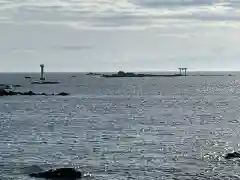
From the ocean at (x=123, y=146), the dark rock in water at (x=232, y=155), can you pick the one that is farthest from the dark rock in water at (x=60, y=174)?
the dark rock in water at (x=232, y=155)

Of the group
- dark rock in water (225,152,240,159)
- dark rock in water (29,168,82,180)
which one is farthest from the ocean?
dark rock in water (29,168,82,180)

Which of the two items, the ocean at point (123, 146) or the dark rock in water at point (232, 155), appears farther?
the dark rock in water at point (232, 155)

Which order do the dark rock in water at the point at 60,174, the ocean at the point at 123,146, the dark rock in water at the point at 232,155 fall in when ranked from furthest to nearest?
1. the dark rock in water at the point at 232,155
2. the ocean at the point at 123,146
3. the dark rock in water at the point at 60,174

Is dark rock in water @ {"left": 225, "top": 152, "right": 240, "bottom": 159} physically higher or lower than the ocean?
higher

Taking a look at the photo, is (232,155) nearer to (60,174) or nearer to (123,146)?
(123,146)

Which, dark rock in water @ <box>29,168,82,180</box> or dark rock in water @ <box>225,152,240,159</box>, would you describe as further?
dark rock in water @ <box>225,152,240,159</box>

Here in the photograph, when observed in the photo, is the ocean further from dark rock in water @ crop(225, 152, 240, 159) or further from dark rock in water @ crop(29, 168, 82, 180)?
dark rock in water @ crop(29, 168, 82, 180)

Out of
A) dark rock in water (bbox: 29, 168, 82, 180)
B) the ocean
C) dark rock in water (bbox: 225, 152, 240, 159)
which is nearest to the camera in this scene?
dark rock in water (bbox: 29, 168, 82, 180)

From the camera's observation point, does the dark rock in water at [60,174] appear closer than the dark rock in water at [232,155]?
Yes

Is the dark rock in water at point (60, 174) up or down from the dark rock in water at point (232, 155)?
down

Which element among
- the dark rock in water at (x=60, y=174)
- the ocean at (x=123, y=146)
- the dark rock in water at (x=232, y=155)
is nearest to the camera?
the dark rock in water at (x=60, y=174)

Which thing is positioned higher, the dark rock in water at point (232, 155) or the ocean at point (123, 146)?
the dark rock in water at point (232, 155)

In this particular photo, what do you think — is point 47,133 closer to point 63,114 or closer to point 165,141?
point 165,141

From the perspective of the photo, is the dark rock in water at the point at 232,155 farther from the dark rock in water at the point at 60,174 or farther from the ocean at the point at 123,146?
the dark rock in water at the point at 60,174
